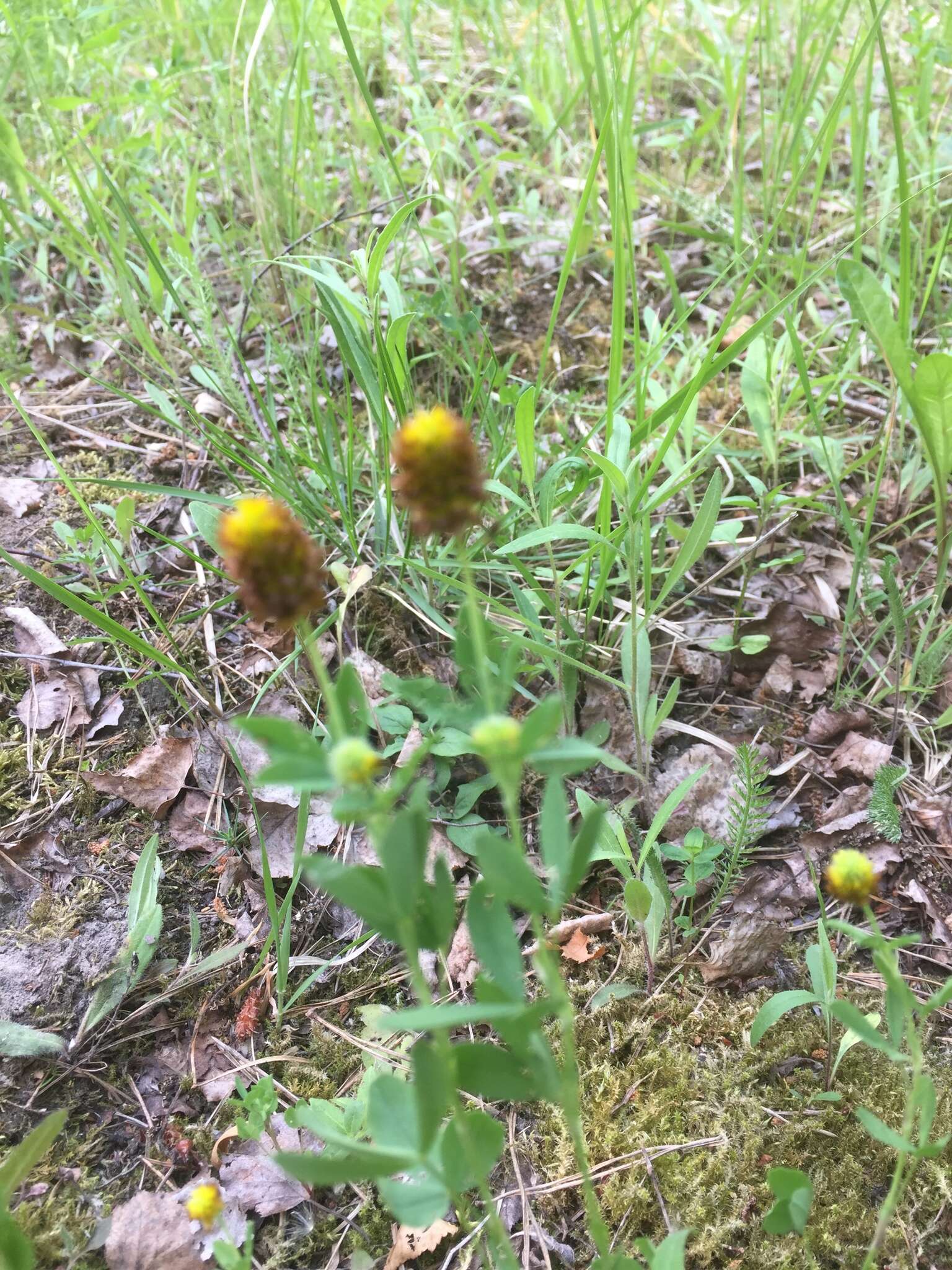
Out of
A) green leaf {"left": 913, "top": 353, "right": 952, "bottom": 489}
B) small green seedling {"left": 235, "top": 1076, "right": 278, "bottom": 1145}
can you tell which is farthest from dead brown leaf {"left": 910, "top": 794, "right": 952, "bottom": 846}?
small green seedling {"left": 235, "top": 1076, "right": 278, "bottom": 1145}

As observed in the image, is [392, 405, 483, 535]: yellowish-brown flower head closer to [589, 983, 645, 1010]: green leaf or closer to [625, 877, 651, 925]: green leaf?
[625, 877, 651, 925]: green leaf

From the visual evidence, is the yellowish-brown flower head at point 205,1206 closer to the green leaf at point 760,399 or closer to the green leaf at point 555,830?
the green leaf at point 555,830

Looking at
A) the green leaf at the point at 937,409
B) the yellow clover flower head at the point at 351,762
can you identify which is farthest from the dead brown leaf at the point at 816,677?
the yellow clover flower head at the point at 351,762

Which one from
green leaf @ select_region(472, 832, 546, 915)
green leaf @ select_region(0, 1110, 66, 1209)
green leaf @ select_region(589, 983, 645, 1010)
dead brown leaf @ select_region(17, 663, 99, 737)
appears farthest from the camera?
dead brown leaf @ select_region(17, 663, 99, 737)

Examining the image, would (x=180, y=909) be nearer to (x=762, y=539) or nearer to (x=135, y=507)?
(x=135, y=507)

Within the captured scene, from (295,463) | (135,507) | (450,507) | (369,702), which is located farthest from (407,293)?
(450,507)
